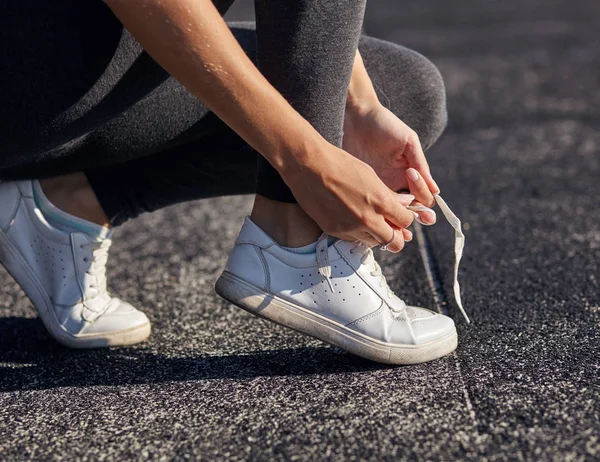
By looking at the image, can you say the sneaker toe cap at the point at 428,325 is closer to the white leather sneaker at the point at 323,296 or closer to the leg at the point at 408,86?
the white leather sneaker at the point at 323,296

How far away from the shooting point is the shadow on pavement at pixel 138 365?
4.52ft

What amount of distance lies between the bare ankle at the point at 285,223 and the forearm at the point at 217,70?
0.15 meters

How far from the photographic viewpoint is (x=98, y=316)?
5.03 ft

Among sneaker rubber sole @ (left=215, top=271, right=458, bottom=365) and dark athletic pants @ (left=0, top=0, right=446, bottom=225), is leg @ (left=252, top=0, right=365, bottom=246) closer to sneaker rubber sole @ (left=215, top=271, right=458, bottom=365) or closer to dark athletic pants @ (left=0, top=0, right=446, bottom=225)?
dark athletic pants @ (left=0, top=0, right=446, bottom=225)

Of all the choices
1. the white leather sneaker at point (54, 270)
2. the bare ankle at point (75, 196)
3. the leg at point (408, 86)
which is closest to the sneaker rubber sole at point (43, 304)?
the white leather sneaker at point (54, 270)

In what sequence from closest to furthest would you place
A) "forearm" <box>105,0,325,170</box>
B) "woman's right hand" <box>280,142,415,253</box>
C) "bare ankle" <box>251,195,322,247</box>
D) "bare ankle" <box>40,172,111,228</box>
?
"forearm" <box>105,0,325,170</box> → "woman's right hand" <box>280,142,415,253</box> → "bare ankle" <box>251,195,322,247</box> → "bare ankle" <box>40,172,111,228</box>

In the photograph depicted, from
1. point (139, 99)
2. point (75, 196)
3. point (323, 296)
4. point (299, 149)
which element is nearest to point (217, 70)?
point (299, 149)

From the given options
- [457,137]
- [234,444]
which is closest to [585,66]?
[457,137]

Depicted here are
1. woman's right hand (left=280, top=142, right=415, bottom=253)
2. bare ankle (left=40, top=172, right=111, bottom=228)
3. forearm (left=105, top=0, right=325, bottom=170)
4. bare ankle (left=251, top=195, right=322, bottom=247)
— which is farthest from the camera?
bare ankle (left=40, top=172, right=111, bottom=228)

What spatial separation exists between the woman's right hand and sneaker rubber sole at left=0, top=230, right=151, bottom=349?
0.53 meters

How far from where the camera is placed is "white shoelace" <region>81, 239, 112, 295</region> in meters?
1.53

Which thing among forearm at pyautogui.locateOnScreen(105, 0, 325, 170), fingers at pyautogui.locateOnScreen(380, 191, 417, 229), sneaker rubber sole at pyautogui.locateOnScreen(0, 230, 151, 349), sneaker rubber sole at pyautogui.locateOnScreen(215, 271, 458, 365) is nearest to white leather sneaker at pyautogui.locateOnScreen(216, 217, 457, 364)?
sneaker rubber sole at pyautogui.locateOnScreen(215, 271, 458, 365)

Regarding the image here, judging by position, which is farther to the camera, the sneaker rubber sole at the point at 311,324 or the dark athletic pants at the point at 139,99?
the sneaker rubber sole at the point at 311,324

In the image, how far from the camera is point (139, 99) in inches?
53.9
